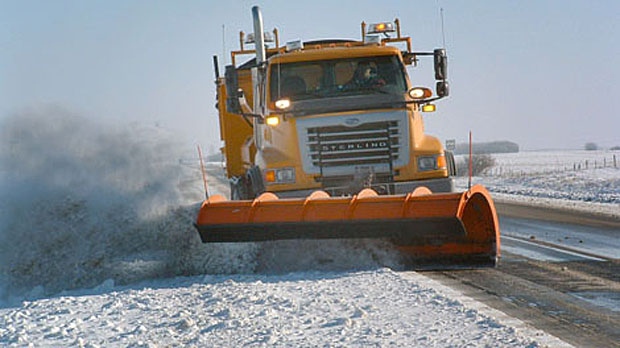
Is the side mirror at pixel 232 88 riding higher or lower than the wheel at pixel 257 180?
higher

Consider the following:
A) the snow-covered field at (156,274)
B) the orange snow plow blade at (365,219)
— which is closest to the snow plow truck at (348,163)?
the orange snow plow blade at (365,219)

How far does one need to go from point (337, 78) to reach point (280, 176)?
164 cm

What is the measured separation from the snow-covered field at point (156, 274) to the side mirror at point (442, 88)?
8.10ft

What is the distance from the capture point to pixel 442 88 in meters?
10.2

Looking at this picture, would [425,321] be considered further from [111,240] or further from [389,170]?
[111,240]

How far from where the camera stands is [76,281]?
861 cm

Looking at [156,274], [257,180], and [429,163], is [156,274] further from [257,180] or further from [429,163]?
[429,163]

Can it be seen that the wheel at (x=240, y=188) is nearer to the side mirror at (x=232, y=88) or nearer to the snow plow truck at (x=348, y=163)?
the snow plow truck at (x=348, y=163)

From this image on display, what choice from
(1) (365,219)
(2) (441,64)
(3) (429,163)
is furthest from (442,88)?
(1) (365,219)

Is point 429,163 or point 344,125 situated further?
point 429,163

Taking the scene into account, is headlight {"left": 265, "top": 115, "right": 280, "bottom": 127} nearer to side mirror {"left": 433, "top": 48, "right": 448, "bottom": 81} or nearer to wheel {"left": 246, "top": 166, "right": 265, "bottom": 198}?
wheel {"left": 246, "top": 166, "right": 265, "bottom": 198}

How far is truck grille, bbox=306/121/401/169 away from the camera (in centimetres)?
951

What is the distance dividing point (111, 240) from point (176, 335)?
427 centimetres

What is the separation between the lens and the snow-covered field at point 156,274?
5.43 metres
